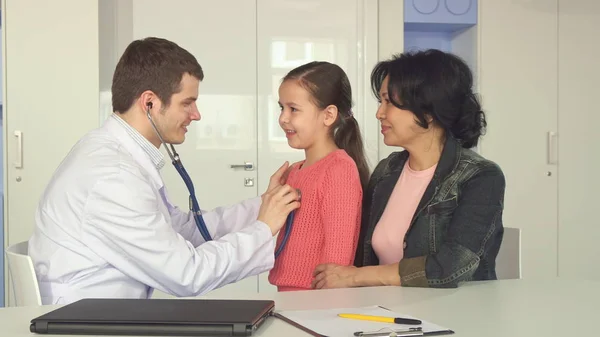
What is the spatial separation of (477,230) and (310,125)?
0.55 m

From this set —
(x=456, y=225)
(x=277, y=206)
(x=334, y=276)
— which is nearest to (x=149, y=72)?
(x=277, y=206)

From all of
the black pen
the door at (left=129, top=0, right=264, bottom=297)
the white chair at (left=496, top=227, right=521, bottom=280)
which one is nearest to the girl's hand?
the white chair at (left=496, top=227, right=521, bottom=280)

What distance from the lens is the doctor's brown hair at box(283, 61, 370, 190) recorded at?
210 centimetres

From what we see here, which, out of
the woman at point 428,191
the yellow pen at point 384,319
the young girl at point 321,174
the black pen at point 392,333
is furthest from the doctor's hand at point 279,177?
the black pen at point 392,333

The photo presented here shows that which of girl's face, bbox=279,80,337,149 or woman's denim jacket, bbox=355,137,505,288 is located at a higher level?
girl's face, bbox=279,80,337,149

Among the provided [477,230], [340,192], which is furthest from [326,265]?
[477,230]

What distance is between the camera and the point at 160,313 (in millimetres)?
1188

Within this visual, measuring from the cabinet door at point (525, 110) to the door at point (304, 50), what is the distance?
0.68 metres

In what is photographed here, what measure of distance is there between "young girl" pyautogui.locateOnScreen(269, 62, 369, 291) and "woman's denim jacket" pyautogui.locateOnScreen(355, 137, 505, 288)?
0.17m

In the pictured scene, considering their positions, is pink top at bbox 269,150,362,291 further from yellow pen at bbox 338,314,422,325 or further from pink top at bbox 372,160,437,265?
yellow pen at bbox 338,314,422,325

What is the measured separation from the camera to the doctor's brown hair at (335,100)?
2.10 meters

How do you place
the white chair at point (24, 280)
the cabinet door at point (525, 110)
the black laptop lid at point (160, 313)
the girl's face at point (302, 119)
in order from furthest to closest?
the cabinet door at point (525, 110) → the girl's face at point (302, 119) → the white chair at point (24, 280) → the black laptop lid at point (160, 313)

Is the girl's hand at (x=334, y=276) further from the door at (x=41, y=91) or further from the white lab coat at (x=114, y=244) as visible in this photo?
the door at (x=41, y=91)

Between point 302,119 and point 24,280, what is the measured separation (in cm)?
85
